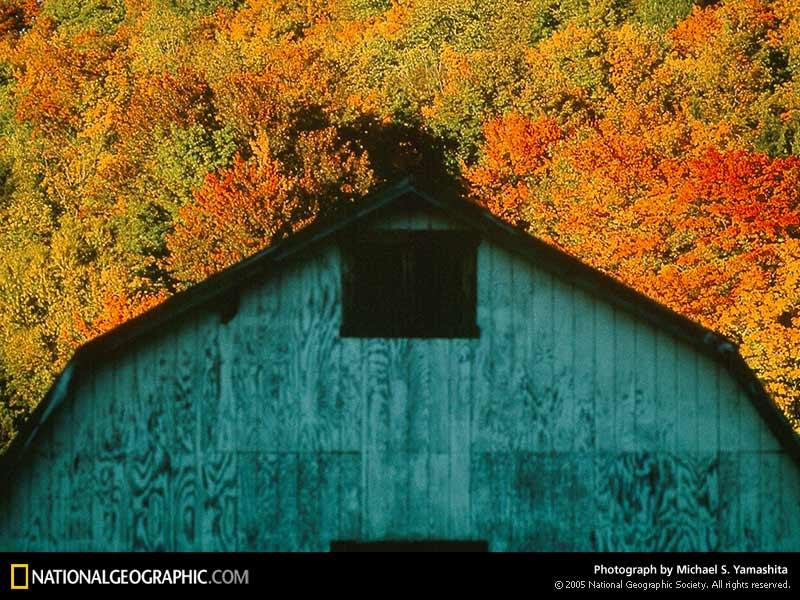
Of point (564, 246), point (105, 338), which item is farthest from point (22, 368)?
point (105, 338)

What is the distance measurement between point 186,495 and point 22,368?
53.9m

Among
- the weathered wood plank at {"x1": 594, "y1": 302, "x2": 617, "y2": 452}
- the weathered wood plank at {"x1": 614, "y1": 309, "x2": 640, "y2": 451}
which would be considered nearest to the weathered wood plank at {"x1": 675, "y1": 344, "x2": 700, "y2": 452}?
the weathered wood plank at {"x1": 614, "y1": 309, "x2": 640, "y2": 451}

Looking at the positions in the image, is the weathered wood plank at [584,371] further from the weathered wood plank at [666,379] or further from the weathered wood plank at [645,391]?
the weathered wood plank at [666,379]

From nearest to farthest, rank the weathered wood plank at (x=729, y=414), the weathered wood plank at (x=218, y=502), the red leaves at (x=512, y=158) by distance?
the weathered wood plank at (x=729, y=414), the weathered wood plank at (x=218, y=502), the red leaves at (x=512, y=158)

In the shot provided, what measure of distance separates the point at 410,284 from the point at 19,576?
17.8ft

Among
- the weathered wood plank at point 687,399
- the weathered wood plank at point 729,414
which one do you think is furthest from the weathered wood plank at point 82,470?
the weathered wood plank at point 729,414

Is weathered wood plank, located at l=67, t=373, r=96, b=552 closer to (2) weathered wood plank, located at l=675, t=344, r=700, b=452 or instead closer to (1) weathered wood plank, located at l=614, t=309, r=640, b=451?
(1) weathered wood plank, located at l=614, t=309, r=640, b=451

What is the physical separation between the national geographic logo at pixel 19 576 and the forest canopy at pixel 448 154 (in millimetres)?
36285

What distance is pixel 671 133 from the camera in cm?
6494

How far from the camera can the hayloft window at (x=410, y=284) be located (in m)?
17.3

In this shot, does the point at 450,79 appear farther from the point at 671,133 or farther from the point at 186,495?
the point at 186,495

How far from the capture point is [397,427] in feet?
56.8

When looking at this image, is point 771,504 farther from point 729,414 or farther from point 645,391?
point 645,391

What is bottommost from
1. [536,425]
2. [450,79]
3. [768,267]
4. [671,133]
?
[536,425]
